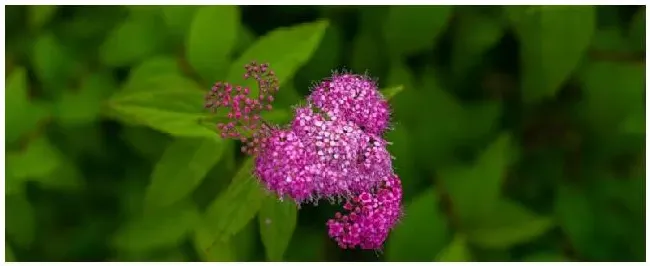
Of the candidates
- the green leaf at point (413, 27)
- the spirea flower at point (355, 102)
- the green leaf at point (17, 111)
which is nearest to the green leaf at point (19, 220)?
the green leaf at point (17, 111)

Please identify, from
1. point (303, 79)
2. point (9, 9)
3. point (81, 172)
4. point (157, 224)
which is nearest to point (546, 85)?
point (303, 79)

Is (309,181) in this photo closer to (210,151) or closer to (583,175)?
(210,151)

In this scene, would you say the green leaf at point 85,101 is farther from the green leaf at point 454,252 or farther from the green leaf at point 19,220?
the green leaf at point 454,252

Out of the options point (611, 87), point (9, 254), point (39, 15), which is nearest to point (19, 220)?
point (9, 254)

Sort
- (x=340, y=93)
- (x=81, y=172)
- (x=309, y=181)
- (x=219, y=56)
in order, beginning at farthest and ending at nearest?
(x=81, y=172) < (x=219, y=56) < (x=340, y=93) < (x=309, y=181)

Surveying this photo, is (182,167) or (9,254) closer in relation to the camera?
(182,167)

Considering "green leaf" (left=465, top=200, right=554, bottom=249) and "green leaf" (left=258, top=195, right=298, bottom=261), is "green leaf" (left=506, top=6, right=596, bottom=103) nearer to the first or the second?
"green leaf" (left=465, top=200, right=554, bottom=249)

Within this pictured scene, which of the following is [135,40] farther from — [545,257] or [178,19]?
[545,257]

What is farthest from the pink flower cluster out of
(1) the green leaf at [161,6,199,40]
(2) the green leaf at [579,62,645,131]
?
(2) the green leaf at [579,62,645,131]
